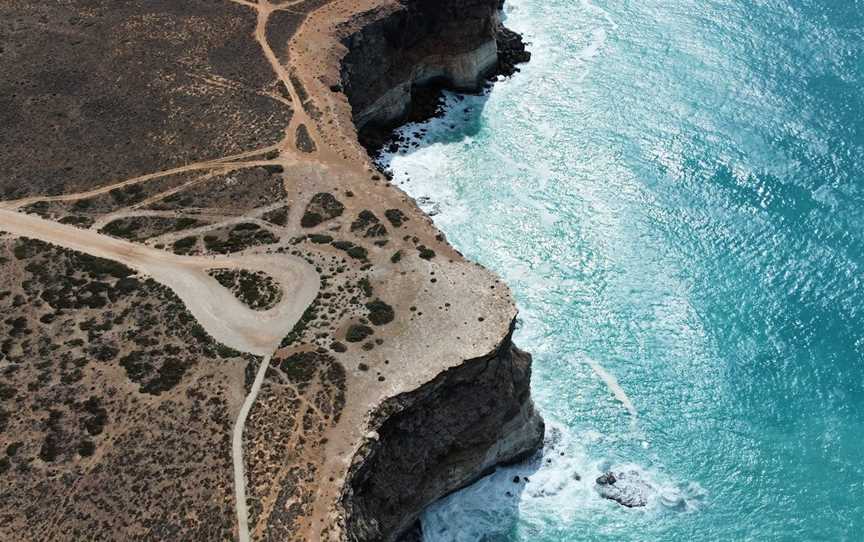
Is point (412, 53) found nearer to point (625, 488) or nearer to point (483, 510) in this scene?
point (483, 510)

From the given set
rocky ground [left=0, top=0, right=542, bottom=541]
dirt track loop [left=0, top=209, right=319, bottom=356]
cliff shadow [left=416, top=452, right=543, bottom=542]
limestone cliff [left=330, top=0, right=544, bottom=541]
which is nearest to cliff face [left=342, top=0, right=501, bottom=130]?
rocky ground [left=0, top=0, right=542, bottom=541]

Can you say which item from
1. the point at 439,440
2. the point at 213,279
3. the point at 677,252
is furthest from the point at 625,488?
the point at 213,279

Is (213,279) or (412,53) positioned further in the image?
(412,53)

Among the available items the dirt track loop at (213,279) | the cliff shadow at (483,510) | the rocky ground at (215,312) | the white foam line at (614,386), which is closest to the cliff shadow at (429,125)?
the rocky ground at (215,312)

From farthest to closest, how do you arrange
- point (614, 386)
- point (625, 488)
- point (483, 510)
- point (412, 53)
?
point (412, 53) → point (614, 386) → point (625, 488) → point (483, 510)

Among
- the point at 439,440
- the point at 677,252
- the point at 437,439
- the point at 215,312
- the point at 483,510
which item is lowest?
the point at 483,510

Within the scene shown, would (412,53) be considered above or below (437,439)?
above

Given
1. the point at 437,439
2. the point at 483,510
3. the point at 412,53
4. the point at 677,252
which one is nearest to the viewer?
the point at 437,439
